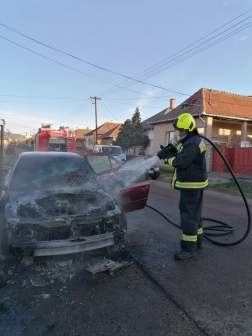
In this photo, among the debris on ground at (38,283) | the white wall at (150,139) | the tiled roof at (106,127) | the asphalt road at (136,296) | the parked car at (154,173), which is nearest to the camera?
the asphalt road at (136,296)

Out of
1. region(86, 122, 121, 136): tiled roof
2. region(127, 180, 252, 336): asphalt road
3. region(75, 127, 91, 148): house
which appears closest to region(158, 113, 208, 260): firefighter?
region(127, 180, 252, 336): asphalt road

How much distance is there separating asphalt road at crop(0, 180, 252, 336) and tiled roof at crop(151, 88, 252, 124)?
14.4m

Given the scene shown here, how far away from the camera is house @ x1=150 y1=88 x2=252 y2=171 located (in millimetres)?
16594

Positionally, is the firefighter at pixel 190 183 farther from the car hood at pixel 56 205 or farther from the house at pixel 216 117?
the house at pixel 216 117

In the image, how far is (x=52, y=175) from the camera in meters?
4.25

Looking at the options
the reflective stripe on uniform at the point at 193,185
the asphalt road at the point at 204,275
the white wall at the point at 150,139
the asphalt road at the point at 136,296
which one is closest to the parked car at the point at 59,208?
the asphalt road at the point at 136,296

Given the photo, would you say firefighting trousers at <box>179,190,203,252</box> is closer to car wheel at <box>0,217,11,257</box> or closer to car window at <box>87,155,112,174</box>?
car wheel at <box>0,217,11,257</box>

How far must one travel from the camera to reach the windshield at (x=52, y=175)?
390 cm

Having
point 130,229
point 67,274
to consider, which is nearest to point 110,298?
point 67,274

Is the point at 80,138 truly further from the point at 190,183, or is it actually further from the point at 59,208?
the point at 190,183

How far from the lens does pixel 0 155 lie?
9812 mm

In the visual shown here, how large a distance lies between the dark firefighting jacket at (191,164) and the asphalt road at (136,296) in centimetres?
106

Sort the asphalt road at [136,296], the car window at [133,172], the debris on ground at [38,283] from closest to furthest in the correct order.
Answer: the asphalt road at [136,296], the debris on ground at [38,283], the car window at [133,172]

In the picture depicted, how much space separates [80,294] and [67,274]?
0.43m
